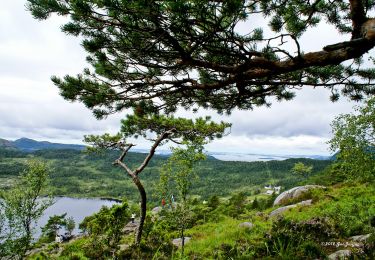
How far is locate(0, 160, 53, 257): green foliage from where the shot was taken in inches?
836

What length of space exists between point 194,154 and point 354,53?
732 centimetres

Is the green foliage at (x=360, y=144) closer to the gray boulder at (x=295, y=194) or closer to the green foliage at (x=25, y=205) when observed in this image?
the gray boulder at (x=295, y=194)

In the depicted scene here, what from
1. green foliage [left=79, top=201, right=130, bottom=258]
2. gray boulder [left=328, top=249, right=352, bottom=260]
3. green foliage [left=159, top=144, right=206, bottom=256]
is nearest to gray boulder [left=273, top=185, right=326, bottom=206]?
green foliage [left=159, top=144, right=206, bottom=256]

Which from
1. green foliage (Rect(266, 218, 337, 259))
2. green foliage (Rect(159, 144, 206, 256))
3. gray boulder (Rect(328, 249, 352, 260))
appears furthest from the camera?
green foliage (Rect(159, 144, 206, 256))

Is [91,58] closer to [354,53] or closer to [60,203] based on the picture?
[354,53]

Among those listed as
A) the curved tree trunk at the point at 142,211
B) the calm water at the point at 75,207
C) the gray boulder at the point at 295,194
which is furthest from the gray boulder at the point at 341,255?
the calm water at the point at 75,207

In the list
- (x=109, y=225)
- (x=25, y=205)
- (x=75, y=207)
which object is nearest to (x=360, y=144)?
(x=109, y=225)

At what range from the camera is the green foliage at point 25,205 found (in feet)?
69.7

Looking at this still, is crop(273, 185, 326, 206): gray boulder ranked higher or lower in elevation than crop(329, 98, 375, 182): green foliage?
lower

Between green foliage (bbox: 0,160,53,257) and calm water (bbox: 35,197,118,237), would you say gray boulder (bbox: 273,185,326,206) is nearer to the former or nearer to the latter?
green foliage (bbox: 0,160,53,257)

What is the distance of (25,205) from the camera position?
71.6 ft

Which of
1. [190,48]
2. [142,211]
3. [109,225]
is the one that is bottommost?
[142,211]

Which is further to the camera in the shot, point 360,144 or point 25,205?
point 25,205

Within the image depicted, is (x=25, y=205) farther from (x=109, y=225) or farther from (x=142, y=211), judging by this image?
(x=109, y=225)
